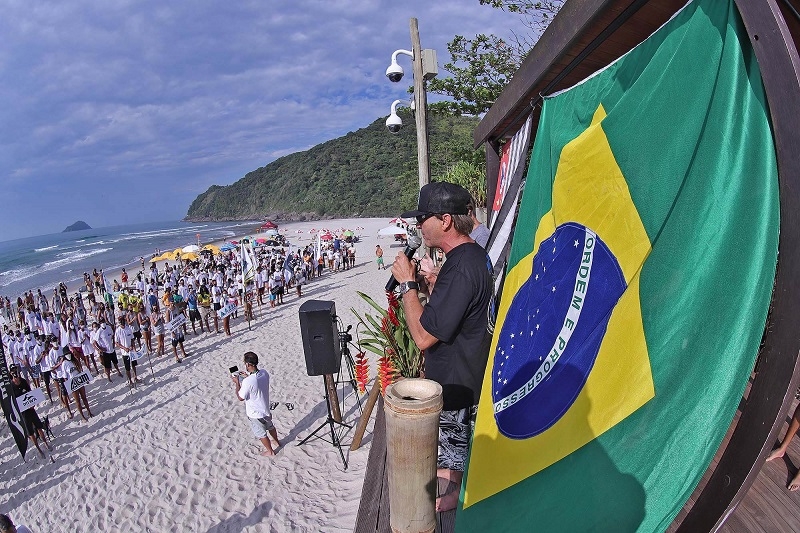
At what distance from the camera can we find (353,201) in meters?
92.1

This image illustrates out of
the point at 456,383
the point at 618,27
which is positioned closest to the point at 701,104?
the point at 618,27

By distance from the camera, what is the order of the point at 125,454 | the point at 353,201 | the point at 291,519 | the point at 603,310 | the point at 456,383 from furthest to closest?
the point at 353,201
the point at 125,454
the point at 291,519
the point at 456,383
the point at 603,310

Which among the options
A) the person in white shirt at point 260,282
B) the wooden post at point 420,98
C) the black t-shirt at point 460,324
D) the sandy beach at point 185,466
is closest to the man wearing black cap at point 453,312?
the black t-shirt at point 460,324

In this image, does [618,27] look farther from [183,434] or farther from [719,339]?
[183,434]

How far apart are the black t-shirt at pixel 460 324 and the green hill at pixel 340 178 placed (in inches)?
2689

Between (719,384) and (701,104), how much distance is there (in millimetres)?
715

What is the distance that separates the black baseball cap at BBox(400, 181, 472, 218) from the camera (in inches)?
87.7

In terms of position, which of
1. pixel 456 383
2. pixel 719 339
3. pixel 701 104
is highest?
pixel 701 104

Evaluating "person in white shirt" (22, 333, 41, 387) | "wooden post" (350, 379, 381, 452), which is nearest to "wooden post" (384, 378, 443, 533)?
"wooden post" (350, 379, 381, 452)

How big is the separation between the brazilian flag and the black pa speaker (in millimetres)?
3964

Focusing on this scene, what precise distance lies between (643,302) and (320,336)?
4792 mm

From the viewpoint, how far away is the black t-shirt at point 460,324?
80.2 inches

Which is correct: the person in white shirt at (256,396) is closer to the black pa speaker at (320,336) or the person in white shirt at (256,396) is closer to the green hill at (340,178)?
the black pa speaker at (320,336)

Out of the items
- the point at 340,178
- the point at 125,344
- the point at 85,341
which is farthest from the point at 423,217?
the point at 340,178
